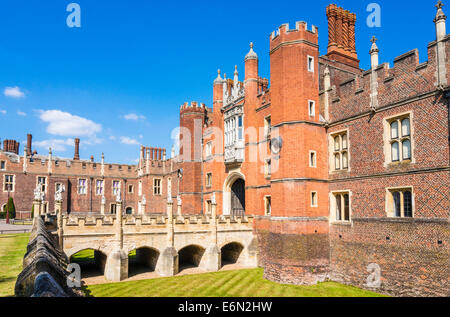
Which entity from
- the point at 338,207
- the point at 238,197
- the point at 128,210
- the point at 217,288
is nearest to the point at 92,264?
the point at 217,288

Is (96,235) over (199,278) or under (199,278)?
over

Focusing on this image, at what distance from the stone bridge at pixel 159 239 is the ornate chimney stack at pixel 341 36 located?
1281 cm

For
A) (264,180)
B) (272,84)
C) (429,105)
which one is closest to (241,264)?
(264,180)

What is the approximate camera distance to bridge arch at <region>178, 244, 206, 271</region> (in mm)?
24686

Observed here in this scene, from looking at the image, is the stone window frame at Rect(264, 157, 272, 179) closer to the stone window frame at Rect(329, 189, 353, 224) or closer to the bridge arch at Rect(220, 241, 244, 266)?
the stone window frame at Rect(329, 189, 353, 224)

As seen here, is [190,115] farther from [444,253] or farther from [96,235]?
[444,253]

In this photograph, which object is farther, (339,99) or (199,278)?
(199,278)

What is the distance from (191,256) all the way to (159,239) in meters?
4.63

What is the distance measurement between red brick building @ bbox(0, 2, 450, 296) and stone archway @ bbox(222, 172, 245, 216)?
0.09 meters

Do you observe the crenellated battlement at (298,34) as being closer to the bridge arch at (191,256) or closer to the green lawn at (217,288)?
the green lawn at (217,288)

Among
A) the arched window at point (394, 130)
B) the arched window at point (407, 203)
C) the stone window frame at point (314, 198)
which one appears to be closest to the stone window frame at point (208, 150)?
the stone window frame at point (314, 198)

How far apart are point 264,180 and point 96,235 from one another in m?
11.4

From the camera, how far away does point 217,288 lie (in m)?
18.6

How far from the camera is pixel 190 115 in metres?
32.4
